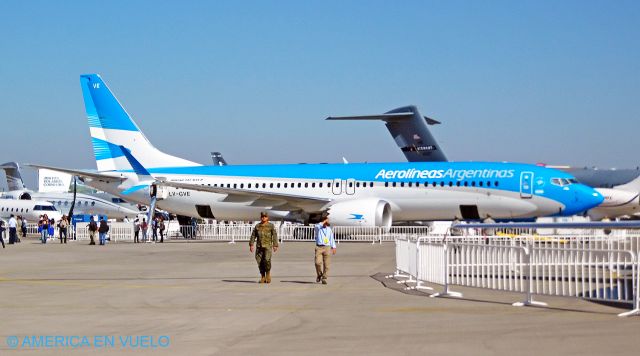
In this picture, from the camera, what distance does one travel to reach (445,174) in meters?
37.6

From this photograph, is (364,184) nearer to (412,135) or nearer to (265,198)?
(265,198)

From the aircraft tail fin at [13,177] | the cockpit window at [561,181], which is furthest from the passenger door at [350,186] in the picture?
the aircraft tail fin at [13,177]

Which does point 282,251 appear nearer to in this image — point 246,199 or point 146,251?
point 146,251

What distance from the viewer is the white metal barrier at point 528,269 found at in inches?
526

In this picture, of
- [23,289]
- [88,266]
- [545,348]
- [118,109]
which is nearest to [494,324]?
[545,348]

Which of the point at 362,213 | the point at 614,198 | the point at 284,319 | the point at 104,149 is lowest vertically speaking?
the point at 284,319

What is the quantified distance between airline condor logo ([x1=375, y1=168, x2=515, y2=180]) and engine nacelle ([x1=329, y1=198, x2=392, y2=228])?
136cm

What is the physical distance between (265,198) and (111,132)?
9.72 metres

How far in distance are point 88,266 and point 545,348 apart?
1724cm

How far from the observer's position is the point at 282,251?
103 ft

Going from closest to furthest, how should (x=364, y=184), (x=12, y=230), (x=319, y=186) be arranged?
(x=364, y=184), (x=319, y=186), (x=12, y=230)

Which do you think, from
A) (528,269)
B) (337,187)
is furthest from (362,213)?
(528,269)

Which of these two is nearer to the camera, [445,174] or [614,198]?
[445,174]

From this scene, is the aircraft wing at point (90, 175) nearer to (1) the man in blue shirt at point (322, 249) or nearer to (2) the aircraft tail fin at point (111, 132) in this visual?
(2) the aircraft tail fin at point (111, 132)
